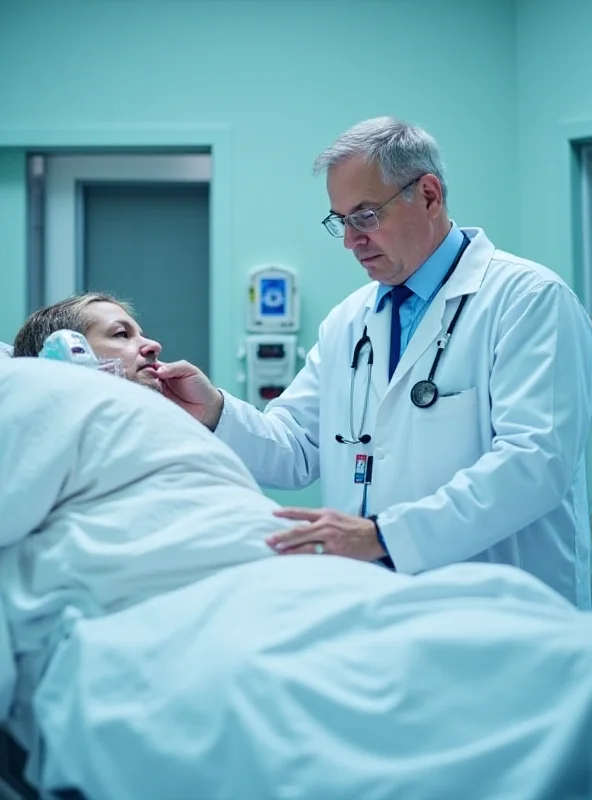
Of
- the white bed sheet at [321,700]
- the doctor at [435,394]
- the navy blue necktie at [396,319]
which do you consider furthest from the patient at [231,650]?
the navy blue necktie at [396,319]

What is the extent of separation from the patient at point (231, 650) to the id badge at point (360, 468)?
533mm

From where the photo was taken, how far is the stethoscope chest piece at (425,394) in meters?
1.67

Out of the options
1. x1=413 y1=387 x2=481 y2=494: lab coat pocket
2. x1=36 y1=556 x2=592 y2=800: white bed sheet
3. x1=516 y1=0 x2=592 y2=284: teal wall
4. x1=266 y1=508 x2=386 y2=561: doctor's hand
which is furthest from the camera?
x1=516 y1=0 x2=592 y2=284: teal wall

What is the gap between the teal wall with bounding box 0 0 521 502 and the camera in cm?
303

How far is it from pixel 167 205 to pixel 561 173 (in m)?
1.35

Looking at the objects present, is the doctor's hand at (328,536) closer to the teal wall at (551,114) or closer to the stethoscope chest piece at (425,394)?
the stethoscope chest piece at (425,394)

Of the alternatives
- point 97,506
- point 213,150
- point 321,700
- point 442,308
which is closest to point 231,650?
point 321,700

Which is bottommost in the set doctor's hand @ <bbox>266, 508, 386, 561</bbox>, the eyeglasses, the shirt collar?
doctor's hand @ <bbox>266, 508, 386, 561</bbox>

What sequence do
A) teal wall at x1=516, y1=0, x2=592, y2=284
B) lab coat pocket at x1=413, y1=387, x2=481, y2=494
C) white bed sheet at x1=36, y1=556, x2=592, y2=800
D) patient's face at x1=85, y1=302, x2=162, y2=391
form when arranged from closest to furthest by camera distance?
white bed sheet at x1=36, y1=556, x2=592, y2=800 < lab coat pocket at x1=413, y1=387, x2=481, y2=494 < patient's face at x1=85, y1=302, x2=162, y2=391 < teal wall at x1=516, y1=0, x2=592, y2=284

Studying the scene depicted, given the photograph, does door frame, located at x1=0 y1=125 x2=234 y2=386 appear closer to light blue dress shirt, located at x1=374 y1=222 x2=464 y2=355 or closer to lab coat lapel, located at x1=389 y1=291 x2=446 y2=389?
light blue dress shirt, located at x1=374 y1=222 x2=464 y2=355

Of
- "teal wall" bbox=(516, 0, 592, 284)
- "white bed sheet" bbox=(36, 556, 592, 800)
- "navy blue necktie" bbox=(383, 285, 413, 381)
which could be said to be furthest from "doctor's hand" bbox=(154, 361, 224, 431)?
"teal wall" bbox=(516, 0, 592, 284)

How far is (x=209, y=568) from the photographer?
1132mm

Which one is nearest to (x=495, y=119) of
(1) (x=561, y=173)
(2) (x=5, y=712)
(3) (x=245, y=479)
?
(1) (x=561, y=173)

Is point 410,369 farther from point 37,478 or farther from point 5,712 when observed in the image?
point 5,712
